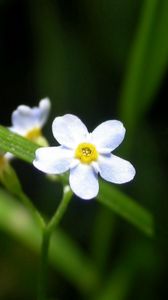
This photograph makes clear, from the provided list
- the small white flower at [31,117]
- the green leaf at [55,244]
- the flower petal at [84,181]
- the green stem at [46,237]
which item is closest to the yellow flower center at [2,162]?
the small white flower at [31,117]

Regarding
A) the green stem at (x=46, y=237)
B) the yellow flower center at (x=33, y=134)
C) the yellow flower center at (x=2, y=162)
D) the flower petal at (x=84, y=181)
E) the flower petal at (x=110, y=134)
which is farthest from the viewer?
the yellow flower center at (x=33, y=134)

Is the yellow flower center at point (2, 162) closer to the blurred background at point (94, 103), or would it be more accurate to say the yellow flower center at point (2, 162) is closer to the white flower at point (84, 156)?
the white flower at point (84, 156)

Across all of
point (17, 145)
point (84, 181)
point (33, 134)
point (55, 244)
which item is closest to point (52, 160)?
point (84, 181)

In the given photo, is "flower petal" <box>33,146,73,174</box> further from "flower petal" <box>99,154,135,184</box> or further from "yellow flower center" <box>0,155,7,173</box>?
"yellow flower center" <box>0,155,7,173</box>

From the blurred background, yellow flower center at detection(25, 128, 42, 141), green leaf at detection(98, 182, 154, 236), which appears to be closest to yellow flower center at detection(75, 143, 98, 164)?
green leaf at detection(98, 182, 154, 236)

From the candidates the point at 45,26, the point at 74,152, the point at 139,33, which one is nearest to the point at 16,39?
the point at 45,26

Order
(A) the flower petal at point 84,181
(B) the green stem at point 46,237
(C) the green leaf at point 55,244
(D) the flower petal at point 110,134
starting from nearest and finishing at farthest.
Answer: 1. (A) the flower petal at point 84,181
2. (D) the flower petal at point 110,134
3. (B) the green stem at point 46,237
4. (C) the green leaf at point 55,244
